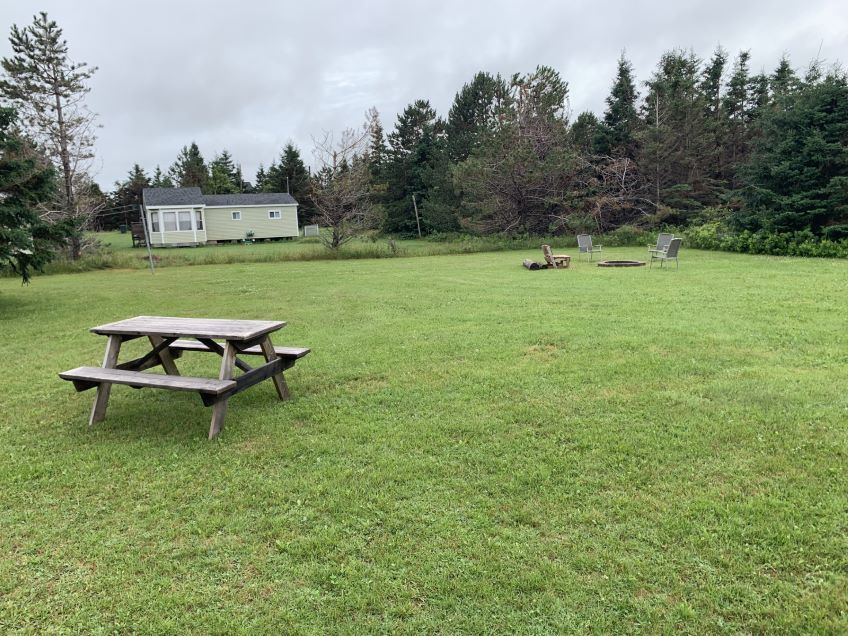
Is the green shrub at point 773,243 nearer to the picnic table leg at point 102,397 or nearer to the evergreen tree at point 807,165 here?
the evergreen tree at point 807,165

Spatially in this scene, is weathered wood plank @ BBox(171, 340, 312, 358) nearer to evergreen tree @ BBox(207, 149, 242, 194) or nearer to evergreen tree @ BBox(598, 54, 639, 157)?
evergreen tree @ BBox(598, 54, 639, 157)

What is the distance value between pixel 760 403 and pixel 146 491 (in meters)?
4.12

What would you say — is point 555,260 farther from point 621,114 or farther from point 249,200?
point 249,200

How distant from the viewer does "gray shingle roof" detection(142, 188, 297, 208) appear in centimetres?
3270

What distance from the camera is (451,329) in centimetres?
675

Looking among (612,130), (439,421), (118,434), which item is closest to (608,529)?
(439,421)

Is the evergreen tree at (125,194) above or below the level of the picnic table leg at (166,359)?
above

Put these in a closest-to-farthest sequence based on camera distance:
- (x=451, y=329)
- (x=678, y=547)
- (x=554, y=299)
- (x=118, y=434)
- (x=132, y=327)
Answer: (x=678, y=547)
(x=118, y=434)
(x=132, y=327)
(x=451, y=329)
(x=554, y=299)

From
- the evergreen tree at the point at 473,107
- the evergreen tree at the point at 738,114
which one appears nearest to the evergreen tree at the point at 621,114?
the evergreen tree at the point at 738,114

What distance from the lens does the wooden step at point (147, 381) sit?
356 cm

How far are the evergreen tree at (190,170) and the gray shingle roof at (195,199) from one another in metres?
16.1

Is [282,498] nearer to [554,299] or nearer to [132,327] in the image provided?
[132,327]

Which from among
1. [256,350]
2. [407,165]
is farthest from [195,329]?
[407,165]

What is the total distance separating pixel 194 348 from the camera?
4.72 meters
